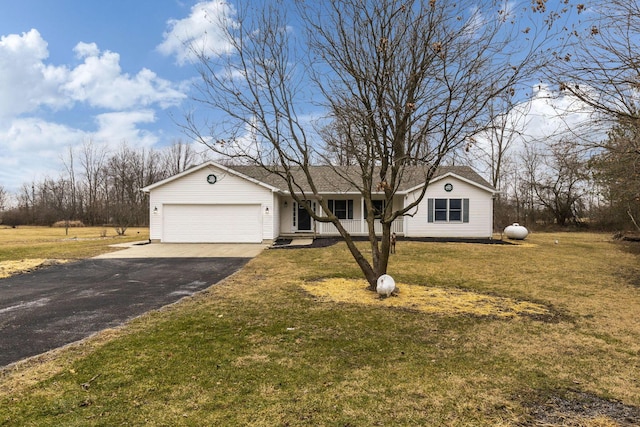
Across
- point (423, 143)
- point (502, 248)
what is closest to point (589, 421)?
point (423, 143)

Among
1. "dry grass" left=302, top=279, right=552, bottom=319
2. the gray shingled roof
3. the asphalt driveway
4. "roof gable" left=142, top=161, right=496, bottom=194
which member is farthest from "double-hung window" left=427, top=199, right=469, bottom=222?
"dry grass" left=302, top=279, right=552, bottom=319

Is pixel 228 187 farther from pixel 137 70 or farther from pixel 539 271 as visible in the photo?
pixel 539 271

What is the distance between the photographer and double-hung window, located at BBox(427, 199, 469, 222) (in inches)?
782

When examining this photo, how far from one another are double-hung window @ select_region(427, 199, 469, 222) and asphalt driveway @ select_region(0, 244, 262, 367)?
1027cm

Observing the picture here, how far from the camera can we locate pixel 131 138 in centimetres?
4484

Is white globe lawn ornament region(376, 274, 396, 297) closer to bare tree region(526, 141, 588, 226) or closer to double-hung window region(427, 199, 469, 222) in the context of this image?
double-hung window region(427, 199, 469, 222)

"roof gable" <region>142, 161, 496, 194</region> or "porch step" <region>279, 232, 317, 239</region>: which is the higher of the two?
"roof gable" <region>142, 161, 496, 194</region>

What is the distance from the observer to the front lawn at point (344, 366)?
3033mm

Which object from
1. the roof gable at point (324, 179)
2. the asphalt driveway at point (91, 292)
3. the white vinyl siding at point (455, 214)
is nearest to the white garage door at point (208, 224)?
the roof gable at point (324, 179)

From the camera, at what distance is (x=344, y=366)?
13.1 feet

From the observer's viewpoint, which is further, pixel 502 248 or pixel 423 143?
pixel 502 248

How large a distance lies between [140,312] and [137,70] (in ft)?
35.7

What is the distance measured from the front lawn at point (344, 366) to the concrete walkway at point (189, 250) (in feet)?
22.0

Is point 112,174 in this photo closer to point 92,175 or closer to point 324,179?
point 92,175
